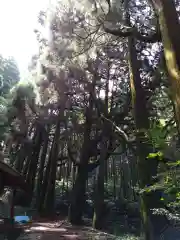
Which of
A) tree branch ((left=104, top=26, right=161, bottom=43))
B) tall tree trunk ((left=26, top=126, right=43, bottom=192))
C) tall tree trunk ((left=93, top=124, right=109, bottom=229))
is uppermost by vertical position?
tall tree trunk ((left=26, top=126, right=43, bottom=192))

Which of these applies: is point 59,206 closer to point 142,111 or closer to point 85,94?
point 85,94

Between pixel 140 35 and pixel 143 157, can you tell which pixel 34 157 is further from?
pixel 140 35

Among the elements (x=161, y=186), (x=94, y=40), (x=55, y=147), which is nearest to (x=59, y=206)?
(x=55, y=147)

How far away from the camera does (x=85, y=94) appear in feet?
43.7

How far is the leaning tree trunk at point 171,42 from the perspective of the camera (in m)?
2.69

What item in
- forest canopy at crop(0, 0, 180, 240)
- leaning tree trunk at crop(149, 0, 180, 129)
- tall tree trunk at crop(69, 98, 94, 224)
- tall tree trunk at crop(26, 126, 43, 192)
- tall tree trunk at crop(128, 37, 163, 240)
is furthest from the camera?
tall tree trunk at crop(26, 126, 43, 192)

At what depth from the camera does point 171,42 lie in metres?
2.92

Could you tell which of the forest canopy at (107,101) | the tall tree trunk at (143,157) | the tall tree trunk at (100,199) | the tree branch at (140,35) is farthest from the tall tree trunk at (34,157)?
the tree branch at (140,35)

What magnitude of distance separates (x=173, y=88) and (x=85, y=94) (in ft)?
35.0

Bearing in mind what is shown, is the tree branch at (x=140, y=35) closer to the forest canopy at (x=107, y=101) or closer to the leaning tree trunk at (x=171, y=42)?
the forest canopy at (x=107, y=101)

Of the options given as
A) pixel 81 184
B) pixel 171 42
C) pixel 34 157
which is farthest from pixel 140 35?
pixel 34 157

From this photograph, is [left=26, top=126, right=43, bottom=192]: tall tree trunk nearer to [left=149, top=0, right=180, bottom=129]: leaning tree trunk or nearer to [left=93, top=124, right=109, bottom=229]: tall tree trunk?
[left=93, top=124, right=109, bottom=229]: tall tree trunk

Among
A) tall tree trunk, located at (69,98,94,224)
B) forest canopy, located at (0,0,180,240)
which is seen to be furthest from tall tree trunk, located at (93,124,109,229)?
tall tree trunk, located at (69,98,94,224)

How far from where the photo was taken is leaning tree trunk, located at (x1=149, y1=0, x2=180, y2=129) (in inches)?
106
